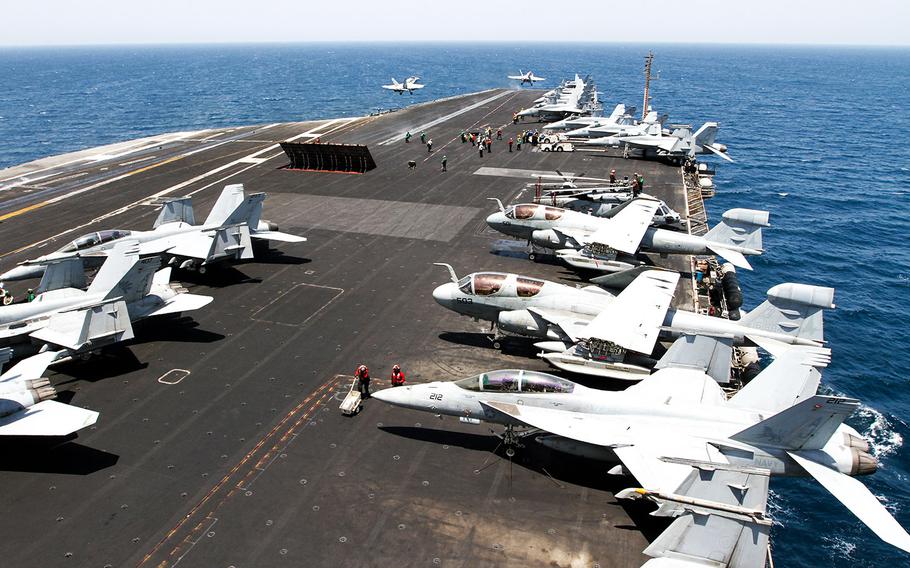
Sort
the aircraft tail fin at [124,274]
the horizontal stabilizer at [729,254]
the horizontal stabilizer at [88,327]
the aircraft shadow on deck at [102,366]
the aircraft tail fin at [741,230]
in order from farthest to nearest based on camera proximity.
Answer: the aircraft tail fin at [741,230]
the horizontal stabilizer at [729,254]
the aircraft tail fin at [124,274]
the aircraft shadow on deck at [102,366]
the horizontal stabilizer at [88,327]

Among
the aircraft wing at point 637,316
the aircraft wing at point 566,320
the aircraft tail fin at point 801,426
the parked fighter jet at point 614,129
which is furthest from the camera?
the parked fighter jet at point 614,129

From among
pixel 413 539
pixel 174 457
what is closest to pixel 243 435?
pixel 174 457

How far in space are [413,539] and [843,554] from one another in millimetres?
17968

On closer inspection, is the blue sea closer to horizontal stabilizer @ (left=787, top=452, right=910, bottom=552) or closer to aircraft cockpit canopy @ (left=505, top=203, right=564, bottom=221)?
horizontal stabilizer @ (left=787, top=452, right=910, bottom=552)

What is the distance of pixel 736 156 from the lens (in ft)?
325

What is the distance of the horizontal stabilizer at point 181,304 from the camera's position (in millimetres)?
27938

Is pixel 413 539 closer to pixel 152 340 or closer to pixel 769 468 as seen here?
pixel 769 468

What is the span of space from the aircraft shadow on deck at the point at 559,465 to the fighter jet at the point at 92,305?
13.2m

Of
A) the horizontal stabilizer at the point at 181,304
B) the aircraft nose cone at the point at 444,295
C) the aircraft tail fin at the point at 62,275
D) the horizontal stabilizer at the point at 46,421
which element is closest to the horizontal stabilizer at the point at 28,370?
the horizontal stabilizer at the point at 46,421

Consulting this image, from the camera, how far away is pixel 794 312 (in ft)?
78.9

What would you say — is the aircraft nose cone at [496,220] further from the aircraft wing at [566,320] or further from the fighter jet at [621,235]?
the aircraft wing at [566,320]

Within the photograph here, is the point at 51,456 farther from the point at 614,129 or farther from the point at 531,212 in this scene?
the point at 614,129

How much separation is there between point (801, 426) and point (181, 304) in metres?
26.9

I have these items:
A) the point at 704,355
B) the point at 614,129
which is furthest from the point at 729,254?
the point at 614,129
